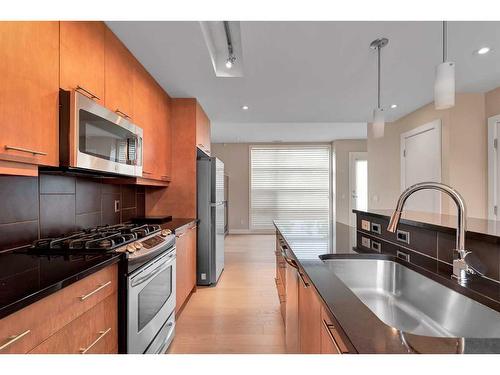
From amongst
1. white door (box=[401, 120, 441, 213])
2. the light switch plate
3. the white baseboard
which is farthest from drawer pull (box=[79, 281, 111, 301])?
the white baseboard

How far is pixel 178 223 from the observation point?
2781mm

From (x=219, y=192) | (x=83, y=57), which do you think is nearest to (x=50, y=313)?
(x=83, y=57)

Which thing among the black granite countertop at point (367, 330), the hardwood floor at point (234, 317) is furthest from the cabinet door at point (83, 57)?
the hardwood floor at point (234, 317)

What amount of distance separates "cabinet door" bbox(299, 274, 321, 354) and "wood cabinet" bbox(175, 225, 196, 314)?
1.48m

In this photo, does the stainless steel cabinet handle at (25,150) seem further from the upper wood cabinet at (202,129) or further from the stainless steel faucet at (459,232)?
→ the upper wood cabinet at (202,129)

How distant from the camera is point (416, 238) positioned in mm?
1421

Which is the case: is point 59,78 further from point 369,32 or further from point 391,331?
point 369,32

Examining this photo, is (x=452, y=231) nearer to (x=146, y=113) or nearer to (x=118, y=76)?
(x=118, y=76)

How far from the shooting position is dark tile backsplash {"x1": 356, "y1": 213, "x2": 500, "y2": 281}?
982 mm

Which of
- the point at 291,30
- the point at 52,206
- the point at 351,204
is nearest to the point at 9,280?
the point at 52,206

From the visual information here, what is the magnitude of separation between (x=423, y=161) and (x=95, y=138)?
13.1 ft

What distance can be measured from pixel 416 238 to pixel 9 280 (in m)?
1.74

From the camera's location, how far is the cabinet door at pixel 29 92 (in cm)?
109

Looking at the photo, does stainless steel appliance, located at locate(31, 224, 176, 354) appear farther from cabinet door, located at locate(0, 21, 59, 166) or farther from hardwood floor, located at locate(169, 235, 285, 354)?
cabinet door, located at locate(0, 21, 59, 166)
